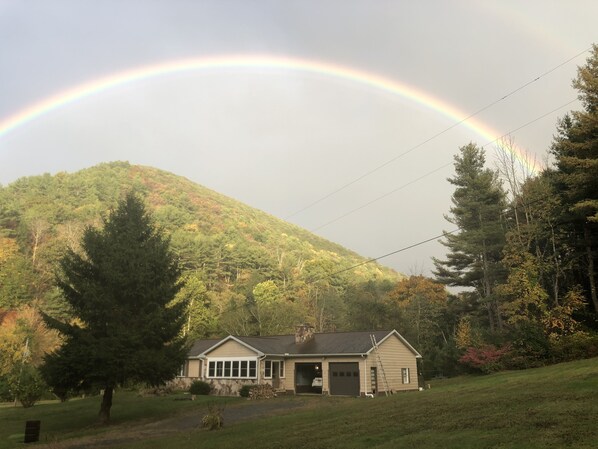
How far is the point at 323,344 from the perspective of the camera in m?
36.3

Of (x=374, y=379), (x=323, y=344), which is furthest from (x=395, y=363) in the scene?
(x=323, y=344)

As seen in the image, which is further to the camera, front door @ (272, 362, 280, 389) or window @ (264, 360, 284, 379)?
front door @ (272, 362, 280, 389)

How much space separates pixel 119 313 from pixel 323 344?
704 inches

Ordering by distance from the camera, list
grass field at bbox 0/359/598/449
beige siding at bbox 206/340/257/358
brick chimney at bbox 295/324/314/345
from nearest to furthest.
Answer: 1. grass field at bbox 0/359/598/449
2. beige siding at bbox 206/340/257/358
3. brick chimney at bbox 295/324/314/345

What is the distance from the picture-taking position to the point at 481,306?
49.8m

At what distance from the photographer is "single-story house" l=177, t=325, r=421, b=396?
3244cm

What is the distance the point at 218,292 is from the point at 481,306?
Answer: 45761 millimetres

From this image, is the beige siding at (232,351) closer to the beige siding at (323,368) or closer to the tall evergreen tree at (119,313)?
the beige siding at (323,368)

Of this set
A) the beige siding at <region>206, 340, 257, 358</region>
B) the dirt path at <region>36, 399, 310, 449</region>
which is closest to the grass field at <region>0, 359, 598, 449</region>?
the dirt path at <region>36, 399, 310, 449</region>

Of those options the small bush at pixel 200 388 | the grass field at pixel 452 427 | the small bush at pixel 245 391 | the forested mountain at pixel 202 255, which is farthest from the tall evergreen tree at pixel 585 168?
the forested mountain at pixel 202 255

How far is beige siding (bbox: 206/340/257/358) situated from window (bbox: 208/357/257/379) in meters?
0.39

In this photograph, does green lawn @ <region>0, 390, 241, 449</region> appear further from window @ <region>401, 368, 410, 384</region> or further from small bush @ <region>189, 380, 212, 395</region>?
window @ <region>401, 368, 410, 384</region>

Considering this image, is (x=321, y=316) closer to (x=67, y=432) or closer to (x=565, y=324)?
(x=565, y=324)

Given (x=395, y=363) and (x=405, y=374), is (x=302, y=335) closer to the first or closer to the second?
(x=395, y=363)
